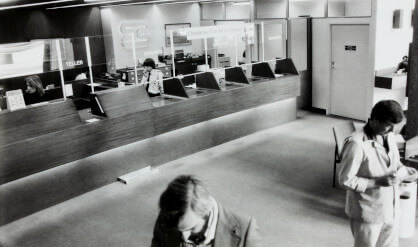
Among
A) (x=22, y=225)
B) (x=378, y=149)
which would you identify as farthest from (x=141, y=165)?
(x=378, y=149)

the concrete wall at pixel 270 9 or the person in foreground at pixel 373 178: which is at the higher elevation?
the concrete wall at pixel 270 9

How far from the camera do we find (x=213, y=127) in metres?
6.52

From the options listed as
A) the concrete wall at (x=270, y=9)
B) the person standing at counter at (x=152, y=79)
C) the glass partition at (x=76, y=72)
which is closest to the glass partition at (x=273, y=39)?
the concrete wall at (x=270, y=9)

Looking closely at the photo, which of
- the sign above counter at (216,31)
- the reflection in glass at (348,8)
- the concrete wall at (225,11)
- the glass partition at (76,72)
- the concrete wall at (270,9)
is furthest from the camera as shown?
the concrete wall at (225,11)

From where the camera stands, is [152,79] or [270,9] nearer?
[152,79]

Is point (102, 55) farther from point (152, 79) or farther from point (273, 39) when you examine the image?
point (152, 79)

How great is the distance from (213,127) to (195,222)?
501 cm

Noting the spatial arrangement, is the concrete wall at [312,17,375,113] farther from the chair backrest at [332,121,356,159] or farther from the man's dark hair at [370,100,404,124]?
the man's dark hair at [370,100,404,124]

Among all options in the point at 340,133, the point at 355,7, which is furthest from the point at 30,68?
the point at 355,7

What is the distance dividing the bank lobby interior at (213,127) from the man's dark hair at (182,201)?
2394 millimetres

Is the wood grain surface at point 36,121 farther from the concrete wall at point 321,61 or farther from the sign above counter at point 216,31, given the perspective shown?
the concrete wall at point 321,61

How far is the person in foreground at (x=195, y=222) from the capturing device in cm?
150

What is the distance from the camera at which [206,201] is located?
1532 mm

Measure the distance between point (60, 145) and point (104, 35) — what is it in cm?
724
